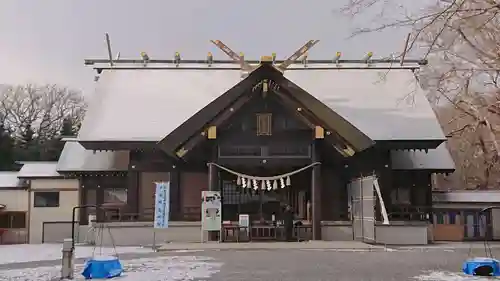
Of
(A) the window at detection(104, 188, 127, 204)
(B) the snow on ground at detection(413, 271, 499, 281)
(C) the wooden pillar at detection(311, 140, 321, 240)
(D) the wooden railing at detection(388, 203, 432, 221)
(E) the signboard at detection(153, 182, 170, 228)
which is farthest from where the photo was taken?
(A) the window at detection(104, 188, 127, 204)

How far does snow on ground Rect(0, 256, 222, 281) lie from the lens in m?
10.4

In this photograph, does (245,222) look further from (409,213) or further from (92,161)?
(92,161)

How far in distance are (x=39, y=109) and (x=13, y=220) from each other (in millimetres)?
30025

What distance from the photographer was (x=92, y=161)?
23.1 meters

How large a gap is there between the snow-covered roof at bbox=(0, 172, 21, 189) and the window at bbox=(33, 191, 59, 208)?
100cm

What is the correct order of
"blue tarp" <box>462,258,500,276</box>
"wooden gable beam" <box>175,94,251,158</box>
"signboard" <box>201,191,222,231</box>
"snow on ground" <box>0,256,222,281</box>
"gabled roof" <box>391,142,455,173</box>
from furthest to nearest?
"gabled roof" <box>391,142,455,173</box>, "wooden gable beam" <box>175,94,251,158</box>, "signboard" <box>201,191,222,231</box>, "snow on ground" <box>0,256,222,281</box>, "blue tarp" <box>462,258,500,276</box>

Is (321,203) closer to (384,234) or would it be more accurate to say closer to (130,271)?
(384,234)

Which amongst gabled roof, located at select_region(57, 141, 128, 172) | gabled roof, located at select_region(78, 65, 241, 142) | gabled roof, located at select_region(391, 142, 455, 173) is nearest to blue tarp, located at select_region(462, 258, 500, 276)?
gabled roof, located at select_region(391, 142, 455, 173)

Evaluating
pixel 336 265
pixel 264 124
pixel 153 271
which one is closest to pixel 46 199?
pixel 264 124

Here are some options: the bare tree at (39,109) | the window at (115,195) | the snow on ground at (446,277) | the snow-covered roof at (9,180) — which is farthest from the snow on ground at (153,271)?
the bare tree at (39,109)

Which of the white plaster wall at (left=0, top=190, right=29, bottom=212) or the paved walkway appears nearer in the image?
the paved walkway

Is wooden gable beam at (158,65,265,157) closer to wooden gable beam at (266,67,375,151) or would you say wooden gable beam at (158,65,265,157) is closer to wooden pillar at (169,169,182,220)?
wooden gable beam at (266,67,375,151)

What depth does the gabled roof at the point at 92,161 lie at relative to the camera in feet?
74.0

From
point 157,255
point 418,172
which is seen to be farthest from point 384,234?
point 157,255
